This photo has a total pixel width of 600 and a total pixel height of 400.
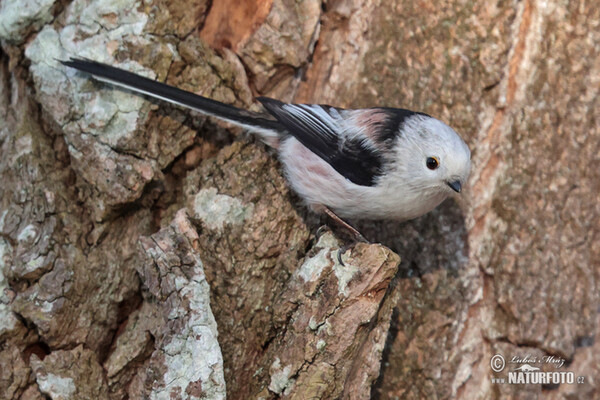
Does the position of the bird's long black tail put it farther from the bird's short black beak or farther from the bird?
the bird's short black beak

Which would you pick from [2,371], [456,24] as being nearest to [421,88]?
[456,24]

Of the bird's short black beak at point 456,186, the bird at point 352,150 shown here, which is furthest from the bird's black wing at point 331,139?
the bird's short black beak at point 456,186

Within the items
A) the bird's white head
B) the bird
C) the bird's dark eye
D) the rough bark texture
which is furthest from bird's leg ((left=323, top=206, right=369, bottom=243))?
the bird's dark eye

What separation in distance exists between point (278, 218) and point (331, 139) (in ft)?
1.92

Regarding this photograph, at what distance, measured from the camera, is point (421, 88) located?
3.27 metres

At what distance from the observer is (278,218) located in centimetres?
301

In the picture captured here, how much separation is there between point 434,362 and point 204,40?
2178mm

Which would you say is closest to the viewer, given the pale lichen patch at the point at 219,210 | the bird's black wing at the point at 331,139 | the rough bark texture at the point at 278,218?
the rough bark texture at the point at 278,218

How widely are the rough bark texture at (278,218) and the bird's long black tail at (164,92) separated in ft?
0.25

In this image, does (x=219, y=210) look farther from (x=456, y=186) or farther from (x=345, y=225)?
(x=456, y=186)

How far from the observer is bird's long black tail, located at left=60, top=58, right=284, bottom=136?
3.01m

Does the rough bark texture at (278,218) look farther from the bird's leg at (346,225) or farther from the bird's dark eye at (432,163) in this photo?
the bird's dark eye at (432,163)

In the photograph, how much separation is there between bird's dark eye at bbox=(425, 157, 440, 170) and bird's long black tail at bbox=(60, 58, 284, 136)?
2.93 ft

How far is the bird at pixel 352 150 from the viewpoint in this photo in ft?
9.93
